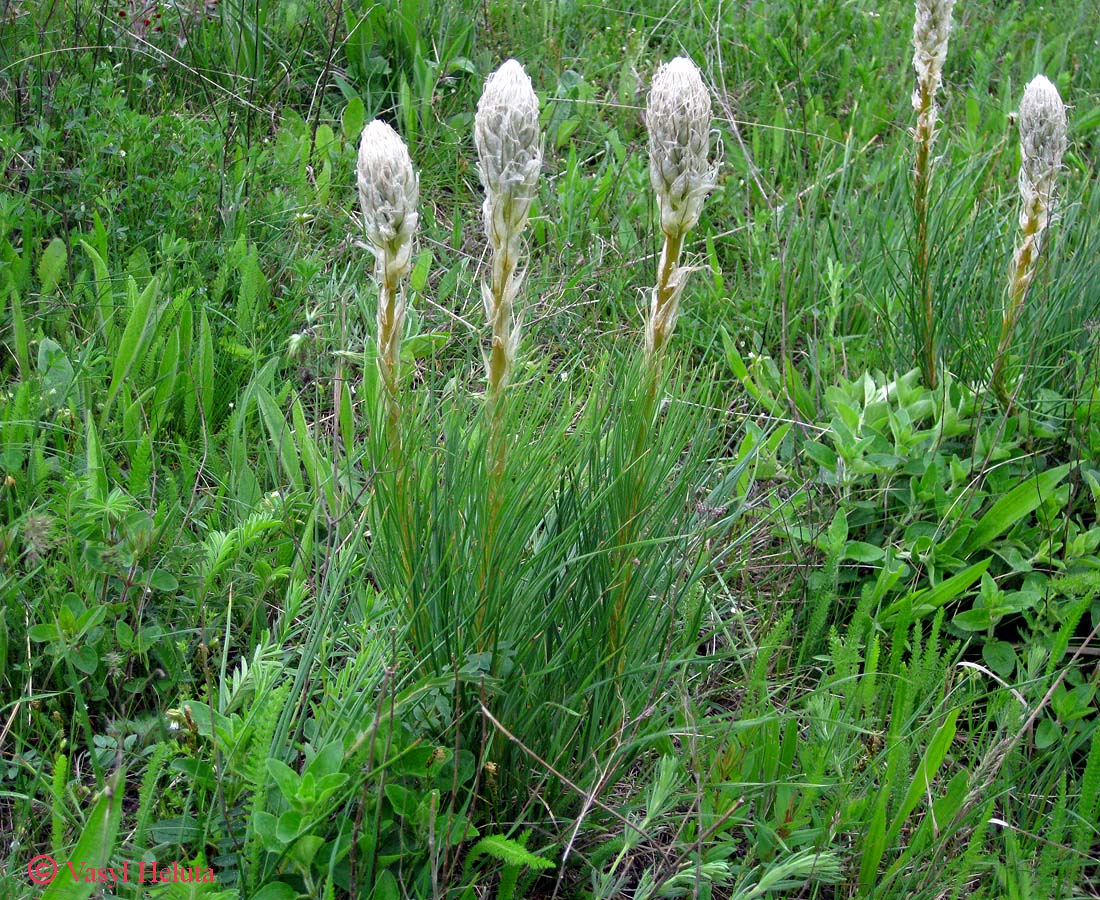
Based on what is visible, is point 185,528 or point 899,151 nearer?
point 185,528

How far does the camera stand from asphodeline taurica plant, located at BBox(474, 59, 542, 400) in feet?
4.25

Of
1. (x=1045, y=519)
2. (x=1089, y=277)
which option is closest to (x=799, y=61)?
(x=1089, y=277)

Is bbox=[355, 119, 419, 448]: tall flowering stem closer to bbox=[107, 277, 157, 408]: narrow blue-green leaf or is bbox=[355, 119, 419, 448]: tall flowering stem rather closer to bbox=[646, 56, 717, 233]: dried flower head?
bbox=[646, 56, 717, 233]: dried flower head

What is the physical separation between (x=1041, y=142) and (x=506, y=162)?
1.73 m

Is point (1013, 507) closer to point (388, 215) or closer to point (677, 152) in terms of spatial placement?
point (677, 152)

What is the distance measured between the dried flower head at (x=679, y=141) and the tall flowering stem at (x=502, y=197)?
189mm

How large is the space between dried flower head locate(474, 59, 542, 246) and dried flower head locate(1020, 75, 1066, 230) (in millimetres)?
1637

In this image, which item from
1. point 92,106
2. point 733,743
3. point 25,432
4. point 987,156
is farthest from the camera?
point 987,156

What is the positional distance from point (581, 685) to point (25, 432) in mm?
1508

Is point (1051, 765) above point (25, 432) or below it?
below

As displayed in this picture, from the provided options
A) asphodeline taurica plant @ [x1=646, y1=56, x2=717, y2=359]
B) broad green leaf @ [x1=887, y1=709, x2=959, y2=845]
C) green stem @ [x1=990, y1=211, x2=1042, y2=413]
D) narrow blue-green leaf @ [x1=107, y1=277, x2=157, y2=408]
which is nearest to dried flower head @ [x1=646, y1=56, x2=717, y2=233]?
asphodeline taurica plant @ [x1=646, y1=56, x2=717, y2=359]

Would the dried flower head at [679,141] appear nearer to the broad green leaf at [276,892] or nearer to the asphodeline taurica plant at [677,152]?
the asphodeline taurica plant at [677,152]

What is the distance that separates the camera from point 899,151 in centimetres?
406

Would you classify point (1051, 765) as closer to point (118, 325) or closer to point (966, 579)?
point (966, 579)
